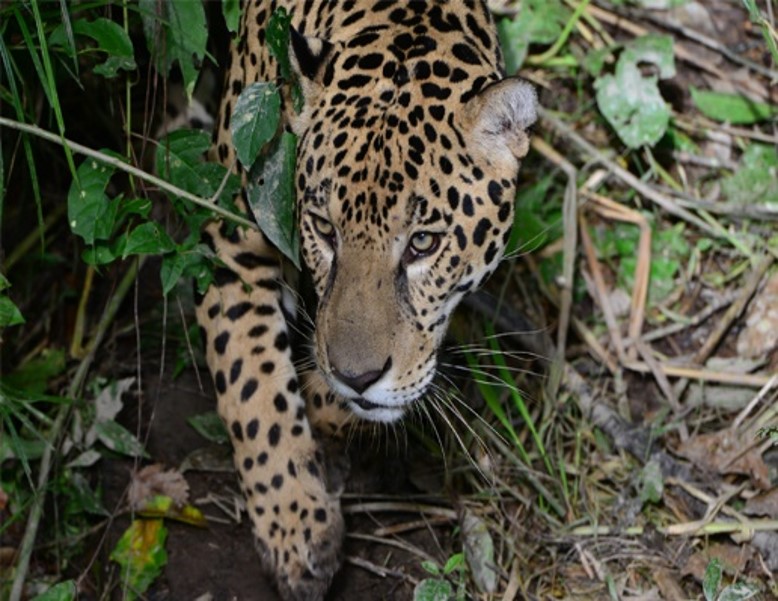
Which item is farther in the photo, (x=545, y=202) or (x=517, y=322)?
(x=545, y=202)

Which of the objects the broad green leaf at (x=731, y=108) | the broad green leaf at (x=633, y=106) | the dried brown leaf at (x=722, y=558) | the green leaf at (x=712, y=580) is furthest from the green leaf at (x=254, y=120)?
the broad green leaf at (x=731, y=108)

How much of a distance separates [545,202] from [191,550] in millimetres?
2350

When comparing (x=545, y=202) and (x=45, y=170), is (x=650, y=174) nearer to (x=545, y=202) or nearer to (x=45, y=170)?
(x=545, y=202)

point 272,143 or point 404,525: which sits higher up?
point 272,143

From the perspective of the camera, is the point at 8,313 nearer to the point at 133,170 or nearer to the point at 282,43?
the point at 133,170

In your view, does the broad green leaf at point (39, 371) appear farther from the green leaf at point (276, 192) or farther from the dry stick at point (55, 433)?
the green leaf at point (276, 192)

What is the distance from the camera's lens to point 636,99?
6293mm

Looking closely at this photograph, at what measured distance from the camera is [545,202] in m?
6.27

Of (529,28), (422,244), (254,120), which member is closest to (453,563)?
(422,244)

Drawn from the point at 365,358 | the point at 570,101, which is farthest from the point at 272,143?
the point at 570,101

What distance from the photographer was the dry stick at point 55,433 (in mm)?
4734

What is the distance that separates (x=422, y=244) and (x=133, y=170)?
97 cm

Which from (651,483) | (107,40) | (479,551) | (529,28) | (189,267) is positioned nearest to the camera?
(107,40)

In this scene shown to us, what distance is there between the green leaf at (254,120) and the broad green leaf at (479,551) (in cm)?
170
